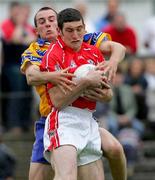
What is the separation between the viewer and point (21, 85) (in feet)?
55.4

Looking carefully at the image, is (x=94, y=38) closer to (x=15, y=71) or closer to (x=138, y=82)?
(x=15, y=71)

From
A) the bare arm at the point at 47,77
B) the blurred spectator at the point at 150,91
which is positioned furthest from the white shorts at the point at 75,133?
the blurred spectator at the point at 150,91

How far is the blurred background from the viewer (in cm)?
1642

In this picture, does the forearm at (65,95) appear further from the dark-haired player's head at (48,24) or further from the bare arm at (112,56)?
the dark-haired player's head at (48,24)

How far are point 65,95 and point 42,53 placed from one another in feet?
2.50

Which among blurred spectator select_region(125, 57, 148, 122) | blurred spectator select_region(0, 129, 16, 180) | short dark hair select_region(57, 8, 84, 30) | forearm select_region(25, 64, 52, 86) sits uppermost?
short dark hair select_region(57, 8, 84, 30)

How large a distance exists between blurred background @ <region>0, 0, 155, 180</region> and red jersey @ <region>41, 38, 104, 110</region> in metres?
5.96

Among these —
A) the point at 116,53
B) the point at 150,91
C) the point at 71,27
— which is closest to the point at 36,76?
the point at 71,27

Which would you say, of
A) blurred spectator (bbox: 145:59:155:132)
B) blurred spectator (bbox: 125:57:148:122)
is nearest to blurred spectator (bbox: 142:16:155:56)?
blurred spectator (bbox: 145:59:155:132)

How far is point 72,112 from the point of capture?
998cm

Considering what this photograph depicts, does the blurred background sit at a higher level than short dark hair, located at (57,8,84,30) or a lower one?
lower

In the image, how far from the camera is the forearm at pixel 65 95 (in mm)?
9711

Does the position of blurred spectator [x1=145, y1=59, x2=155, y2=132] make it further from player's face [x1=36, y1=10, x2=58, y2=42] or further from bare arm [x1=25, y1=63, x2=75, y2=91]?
bare arm [x1=25, y1=63, x2=75, y2=91]

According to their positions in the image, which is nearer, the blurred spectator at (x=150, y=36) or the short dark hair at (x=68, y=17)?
the short dark hair at (x=68, y=17)
